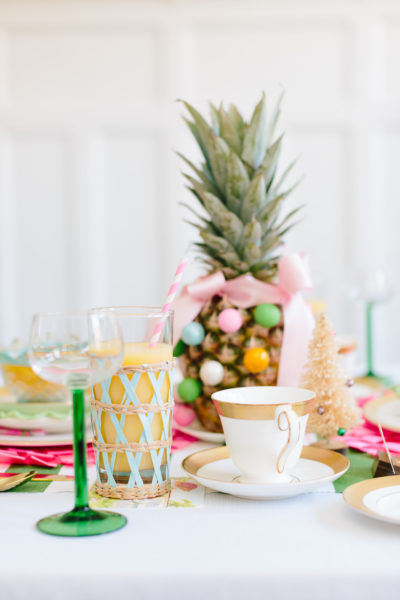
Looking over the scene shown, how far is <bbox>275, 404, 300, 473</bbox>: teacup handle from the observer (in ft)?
2.45

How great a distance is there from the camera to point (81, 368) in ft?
2.24

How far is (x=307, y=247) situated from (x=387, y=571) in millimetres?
3075

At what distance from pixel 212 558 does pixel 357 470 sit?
0.34 metres

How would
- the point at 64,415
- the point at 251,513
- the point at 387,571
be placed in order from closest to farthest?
the point at 387,571, the point at 251,513, the point at 64,415

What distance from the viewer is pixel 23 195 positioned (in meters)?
3.65

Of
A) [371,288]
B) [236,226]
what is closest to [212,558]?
[236,226]

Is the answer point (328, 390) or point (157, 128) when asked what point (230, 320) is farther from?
point (157, 128)

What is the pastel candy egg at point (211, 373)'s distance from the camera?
108 centimetres

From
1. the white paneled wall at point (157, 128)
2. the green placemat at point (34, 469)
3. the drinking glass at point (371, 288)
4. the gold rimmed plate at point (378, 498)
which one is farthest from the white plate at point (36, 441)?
the white paneled wall at point (157, 128)

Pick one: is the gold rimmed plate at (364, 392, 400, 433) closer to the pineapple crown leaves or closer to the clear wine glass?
the pineapple crown leaves

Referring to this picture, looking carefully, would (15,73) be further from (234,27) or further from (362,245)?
(362,245)

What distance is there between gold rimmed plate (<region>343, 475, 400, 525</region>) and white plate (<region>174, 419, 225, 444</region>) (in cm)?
33

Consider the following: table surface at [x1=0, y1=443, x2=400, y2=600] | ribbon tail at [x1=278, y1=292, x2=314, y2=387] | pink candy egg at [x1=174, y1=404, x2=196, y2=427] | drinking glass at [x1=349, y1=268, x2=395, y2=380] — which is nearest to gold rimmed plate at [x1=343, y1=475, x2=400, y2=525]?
table surface at [x1=0, y1=443, x2=400, y2=600]

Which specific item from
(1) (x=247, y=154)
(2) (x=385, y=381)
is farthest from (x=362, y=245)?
(1) (x=247, y=154)
